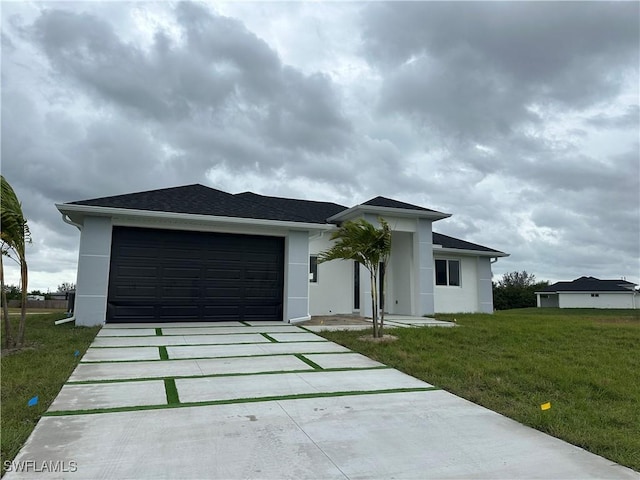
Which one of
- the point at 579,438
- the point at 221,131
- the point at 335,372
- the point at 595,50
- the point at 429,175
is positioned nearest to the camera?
the point at 579,438

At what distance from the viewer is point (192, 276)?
1170 cm

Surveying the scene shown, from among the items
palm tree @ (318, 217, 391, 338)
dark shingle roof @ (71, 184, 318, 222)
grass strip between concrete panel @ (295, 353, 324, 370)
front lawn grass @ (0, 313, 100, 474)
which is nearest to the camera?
front lawn grass @ (0, 313, 100, 474)

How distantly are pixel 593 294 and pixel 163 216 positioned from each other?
43.2 meters

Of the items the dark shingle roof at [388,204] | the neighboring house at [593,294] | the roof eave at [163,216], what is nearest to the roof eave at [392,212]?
the dark shingle roof at [388,204]

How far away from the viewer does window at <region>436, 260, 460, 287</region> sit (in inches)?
687

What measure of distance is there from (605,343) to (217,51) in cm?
1262

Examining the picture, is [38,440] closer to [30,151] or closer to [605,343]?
[605,343]

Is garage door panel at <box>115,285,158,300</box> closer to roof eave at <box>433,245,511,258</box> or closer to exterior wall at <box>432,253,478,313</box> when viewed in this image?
roof eave at <box>433,245,511,258</box>

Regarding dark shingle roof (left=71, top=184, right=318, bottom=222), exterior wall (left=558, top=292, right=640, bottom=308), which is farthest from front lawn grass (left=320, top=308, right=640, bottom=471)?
exterior wall (left=558, top=292, right=640, bottom=308)

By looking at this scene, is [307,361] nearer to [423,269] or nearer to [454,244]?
[423,269]

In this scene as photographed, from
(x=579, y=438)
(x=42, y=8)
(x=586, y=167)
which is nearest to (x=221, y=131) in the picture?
(x=42, y=8)

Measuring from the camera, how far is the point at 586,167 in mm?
20375

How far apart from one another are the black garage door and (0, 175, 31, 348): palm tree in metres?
3.62

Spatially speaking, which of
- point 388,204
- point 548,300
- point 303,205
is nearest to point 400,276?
point 388,204
